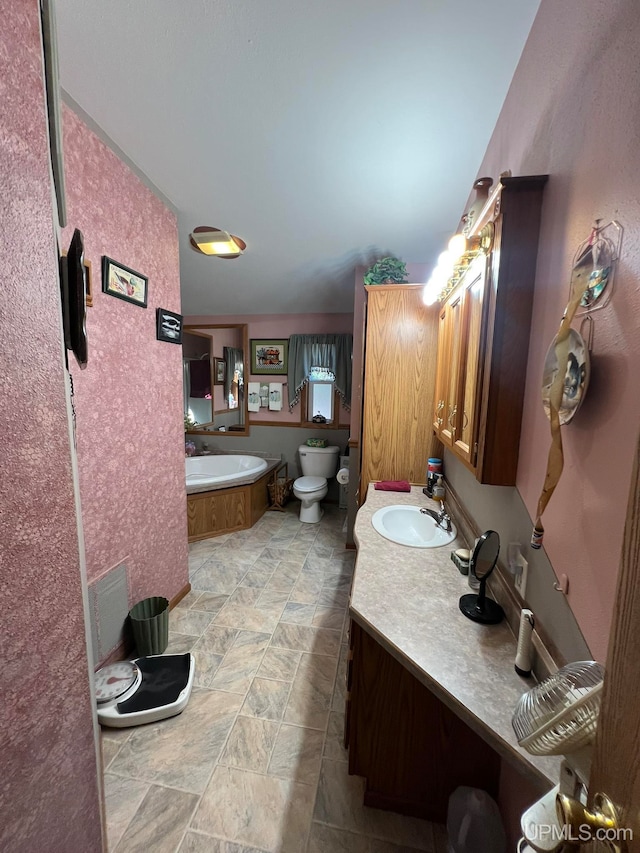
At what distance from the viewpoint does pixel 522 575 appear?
918 mm

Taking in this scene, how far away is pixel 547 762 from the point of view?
619 millimetres

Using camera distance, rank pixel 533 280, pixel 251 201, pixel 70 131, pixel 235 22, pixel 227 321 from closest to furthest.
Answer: pixel 533 280
pixel 235 22
pixel 70 131
pixel 251 201
pixel 227 321

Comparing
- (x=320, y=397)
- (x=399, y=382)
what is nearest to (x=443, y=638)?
(x=399, y=382)

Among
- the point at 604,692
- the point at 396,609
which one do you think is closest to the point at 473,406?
the point at 396,609

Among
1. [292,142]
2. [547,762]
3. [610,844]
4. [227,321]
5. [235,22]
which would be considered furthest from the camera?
[227,321]

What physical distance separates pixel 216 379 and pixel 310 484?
1.93m

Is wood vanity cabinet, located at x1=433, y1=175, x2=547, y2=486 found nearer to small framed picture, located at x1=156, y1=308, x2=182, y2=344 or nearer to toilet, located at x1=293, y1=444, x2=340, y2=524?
small framed picture, located at x1=156, y1=308, x2=182, y2=344

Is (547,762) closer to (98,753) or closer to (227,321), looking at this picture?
(98,753)

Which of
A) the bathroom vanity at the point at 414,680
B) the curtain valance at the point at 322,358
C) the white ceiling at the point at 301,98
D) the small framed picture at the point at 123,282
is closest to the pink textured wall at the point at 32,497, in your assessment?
the bathroom vanity at the point at 414,680

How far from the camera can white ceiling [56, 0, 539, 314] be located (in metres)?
1.01

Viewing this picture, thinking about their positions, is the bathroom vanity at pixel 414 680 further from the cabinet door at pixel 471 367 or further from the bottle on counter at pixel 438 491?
the bottle on counter at pixel 438 491

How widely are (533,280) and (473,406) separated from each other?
0.40m

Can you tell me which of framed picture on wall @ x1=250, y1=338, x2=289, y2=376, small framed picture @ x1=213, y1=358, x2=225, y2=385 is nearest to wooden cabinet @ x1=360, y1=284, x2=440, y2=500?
framed picture on wall @ x1=250, y1=338, x2=289, y2=376

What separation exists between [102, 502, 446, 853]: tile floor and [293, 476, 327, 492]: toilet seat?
51.9 inches
